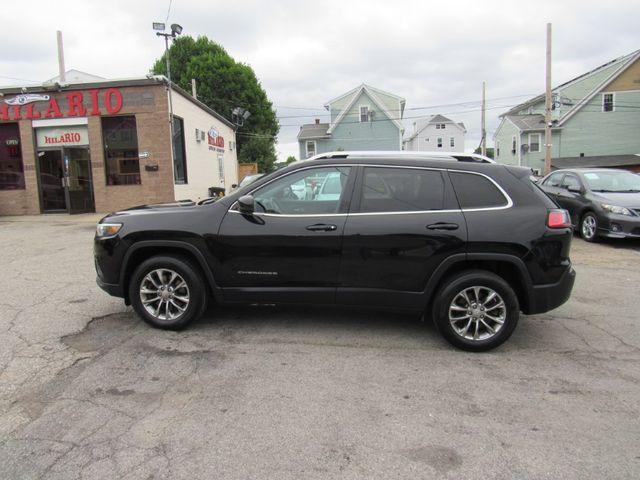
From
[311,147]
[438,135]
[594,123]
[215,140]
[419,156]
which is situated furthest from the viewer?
[438,135]

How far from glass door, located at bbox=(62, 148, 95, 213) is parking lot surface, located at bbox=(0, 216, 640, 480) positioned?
474 inches

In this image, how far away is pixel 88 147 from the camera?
16.2 metres

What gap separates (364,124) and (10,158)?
30.4 m

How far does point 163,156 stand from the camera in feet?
52.2

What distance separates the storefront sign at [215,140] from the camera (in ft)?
70.3

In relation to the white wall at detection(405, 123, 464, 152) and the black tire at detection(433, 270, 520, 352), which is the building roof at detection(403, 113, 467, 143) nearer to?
the white wall at detection(405, 123, 464, 152)

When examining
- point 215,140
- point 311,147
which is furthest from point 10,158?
point 311,147

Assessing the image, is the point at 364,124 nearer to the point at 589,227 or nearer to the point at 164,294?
the point at 589,227

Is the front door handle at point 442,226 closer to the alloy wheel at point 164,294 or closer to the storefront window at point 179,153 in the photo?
the alloy wheel at point 164,294

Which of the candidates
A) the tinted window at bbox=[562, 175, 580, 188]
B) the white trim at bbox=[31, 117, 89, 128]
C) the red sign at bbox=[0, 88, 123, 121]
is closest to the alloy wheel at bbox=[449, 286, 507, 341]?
the tinted window at bbox=[562, 175, 580, 188]

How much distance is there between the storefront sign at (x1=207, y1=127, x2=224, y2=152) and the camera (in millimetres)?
21416

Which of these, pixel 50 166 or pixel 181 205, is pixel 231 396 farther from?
pixel 50 166

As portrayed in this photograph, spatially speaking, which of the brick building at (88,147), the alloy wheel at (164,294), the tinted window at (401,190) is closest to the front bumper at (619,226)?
the tinted window at (401,190)

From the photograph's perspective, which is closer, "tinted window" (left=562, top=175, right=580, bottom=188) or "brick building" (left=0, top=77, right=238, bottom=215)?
"tinted window" (left=562, top=175, right=580, bottom=188)
